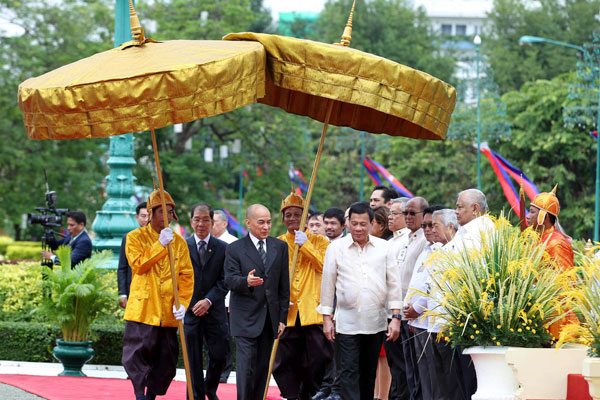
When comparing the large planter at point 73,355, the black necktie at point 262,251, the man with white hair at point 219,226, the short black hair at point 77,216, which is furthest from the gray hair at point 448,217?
the short black hair at point 77,216

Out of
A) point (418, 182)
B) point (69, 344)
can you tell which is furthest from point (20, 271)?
point (418, 182)

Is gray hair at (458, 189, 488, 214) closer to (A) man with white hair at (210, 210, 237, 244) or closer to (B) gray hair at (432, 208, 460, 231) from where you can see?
(B) gray hair at (432, 208, 460, 231)

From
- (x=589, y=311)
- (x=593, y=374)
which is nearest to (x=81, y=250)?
(x=589, y=311)

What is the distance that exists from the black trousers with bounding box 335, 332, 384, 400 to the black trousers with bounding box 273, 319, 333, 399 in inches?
52.3

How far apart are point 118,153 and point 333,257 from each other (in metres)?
8.19

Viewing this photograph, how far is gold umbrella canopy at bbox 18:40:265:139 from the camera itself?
1015 centimetres

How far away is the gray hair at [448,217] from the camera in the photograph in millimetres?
12352

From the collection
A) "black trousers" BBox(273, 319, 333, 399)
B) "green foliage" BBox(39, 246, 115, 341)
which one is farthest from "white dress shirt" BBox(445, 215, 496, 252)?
"green foliage" BBox(39, 246, 115, 341)

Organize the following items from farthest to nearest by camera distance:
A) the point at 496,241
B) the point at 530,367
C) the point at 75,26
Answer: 1. the point at 75,26
2. the point at 496,241
3. the point at 530,367

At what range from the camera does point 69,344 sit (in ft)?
54.3

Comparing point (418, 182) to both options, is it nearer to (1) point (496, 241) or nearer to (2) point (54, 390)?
(2) point (54, 390)

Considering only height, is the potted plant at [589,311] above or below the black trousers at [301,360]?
above

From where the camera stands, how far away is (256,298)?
496 inches

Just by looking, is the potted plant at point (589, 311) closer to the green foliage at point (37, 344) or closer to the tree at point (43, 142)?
the green foliage at point (37, 344)
